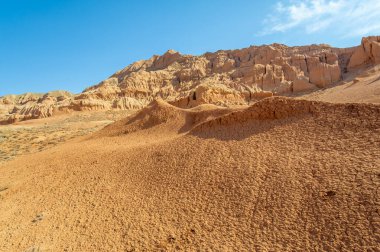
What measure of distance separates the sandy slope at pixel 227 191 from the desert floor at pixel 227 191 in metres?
0.02

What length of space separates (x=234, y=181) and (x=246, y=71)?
45.2 metres

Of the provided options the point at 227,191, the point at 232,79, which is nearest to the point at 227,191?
the point at 227,191

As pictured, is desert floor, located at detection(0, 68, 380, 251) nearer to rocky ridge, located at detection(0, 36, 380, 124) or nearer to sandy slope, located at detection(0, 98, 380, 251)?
sandy slope, located at detection(0, 98, 380, 251)

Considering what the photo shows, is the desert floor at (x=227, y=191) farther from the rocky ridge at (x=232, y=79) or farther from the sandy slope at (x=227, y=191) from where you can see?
the rocky ridge at (x=232, y=79)

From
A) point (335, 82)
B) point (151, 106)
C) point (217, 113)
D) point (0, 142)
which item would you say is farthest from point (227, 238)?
point (335, 82)

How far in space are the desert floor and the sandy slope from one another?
23mm

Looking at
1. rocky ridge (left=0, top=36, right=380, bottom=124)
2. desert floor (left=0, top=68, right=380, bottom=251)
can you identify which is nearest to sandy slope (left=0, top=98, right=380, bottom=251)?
desert floor (left=0, top=68, right=380, bottom=251)

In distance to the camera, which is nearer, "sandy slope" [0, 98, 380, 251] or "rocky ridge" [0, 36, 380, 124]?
"sandy slope" [0, 98, 380, 251]

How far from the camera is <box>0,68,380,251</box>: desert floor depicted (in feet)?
15.8

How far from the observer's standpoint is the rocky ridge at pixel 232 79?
1592 inches

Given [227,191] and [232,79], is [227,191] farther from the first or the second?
[232,79]

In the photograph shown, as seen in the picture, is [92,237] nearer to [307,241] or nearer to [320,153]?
[307,241]

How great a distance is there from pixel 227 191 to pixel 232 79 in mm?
45232

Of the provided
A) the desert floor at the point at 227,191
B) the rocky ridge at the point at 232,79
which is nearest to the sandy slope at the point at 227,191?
the desert floor at the point at 227,191
